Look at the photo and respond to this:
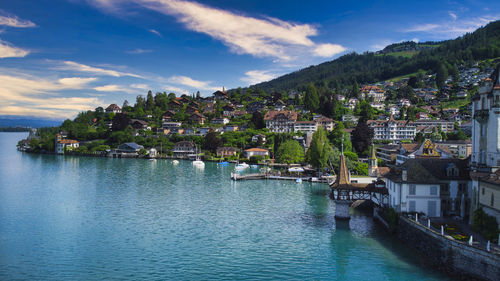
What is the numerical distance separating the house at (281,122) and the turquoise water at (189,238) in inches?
2258

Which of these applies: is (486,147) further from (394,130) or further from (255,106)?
(255,106)

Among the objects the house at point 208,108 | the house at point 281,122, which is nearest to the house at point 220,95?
the house at point 208,108

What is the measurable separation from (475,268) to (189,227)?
2078 centimetres

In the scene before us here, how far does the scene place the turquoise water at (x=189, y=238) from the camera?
73.9 ft

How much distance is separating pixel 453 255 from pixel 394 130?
78.5 m

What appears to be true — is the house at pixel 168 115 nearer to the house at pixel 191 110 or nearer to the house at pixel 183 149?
the house at pixel 191 110

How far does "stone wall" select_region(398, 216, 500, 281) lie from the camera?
19.1 meters

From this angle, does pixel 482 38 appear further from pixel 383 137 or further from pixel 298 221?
pixel 298 221

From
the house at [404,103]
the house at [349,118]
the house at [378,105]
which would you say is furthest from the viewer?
the house at [404,103]

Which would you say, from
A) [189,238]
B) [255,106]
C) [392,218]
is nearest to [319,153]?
[392,218]

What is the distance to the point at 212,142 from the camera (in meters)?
99.7

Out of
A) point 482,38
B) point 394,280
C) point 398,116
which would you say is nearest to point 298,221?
point 394,280

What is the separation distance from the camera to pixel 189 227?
3177cm

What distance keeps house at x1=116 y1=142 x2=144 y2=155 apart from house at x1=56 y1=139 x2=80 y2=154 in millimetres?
17539
